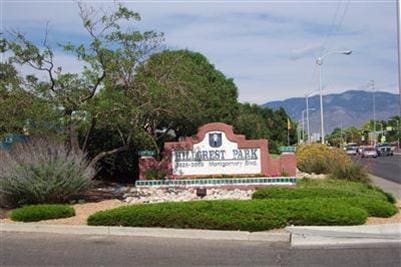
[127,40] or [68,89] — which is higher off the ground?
[127,40]

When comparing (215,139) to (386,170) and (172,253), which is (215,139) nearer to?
(172,253)

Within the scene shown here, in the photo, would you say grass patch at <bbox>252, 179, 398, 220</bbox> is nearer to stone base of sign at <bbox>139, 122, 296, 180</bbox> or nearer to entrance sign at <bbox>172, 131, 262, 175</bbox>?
stone base of sign at <bbox>139, 122, 296, 180</bbox>

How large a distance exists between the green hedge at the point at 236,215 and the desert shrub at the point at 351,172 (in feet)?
38.6

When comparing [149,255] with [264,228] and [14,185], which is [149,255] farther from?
[14,185]

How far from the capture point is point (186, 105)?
20.4 meters

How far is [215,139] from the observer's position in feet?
78.2

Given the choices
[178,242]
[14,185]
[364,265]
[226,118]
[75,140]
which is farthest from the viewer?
[226,118]

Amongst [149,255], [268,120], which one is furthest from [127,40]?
[268,120]

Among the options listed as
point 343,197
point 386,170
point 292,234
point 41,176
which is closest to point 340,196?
point 343,197

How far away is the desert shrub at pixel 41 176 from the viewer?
52.6 feet

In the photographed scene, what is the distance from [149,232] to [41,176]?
4.69m

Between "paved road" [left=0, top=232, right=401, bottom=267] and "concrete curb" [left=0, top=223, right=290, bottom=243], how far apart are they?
0.34 metres

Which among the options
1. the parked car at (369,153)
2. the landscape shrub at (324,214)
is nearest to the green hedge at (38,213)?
the landscape shrub at (324,214)

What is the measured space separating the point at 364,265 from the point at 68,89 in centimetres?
1084
